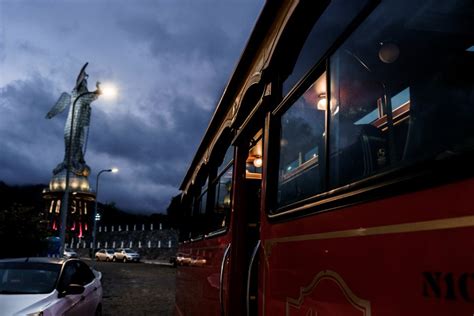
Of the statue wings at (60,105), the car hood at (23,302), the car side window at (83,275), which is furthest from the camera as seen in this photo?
the statue wings at (60,105)

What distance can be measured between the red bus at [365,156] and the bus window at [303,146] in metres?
0.01

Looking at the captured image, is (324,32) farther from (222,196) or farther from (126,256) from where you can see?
(126,256)

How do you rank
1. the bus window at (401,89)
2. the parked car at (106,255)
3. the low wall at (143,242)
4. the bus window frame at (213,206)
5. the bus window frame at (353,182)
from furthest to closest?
the low wall at (143,242) → the parked car at (106,255) → the bus window frame at (213,206) → the bus window at (401,89) → the bus window frame at (353,182)

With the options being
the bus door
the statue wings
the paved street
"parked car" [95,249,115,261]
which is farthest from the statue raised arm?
the bus door

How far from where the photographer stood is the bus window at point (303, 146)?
2.42m

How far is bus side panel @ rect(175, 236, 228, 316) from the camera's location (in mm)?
4457

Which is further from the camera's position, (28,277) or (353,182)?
(28,277)

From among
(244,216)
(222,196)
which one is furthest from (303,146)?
(222,196)

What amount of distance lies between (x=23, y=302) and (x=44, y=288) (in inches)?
23.7

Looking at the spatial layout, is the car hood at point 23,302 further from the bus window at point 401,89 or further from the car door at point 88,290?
the bus window at point 401,89

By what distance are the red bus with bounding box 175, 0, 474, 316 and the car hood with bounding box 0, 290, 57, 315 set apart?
3.89m

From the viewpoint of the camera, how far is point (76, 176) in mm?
90875

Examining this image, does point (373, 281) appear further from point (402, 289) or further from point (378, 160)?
point (378, 160)

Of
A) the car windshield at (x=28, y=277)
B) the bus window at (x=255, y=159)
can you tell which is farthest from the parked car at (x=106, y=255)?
the bus window at (x=255, y=159)
